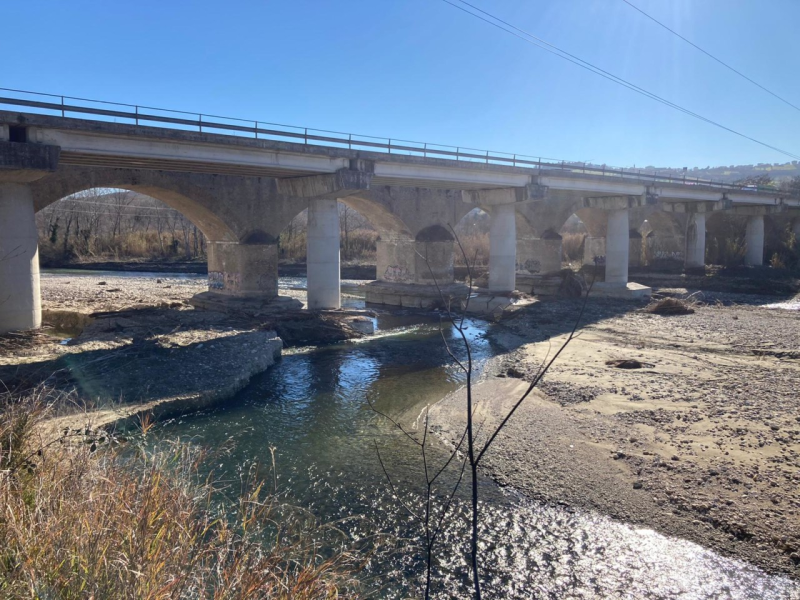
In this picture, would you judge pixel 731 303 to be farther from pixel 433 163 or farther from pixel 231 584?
pixel 231 584

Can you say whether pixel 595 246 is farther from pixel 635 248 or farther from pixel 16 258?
pixel 16 258

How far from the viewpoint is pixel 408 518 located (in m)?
7.70

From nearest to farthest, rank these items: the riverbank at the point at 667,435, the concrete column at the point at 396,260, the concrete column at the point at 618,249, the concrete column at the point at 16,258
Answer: the riverbank at the point at 667,435, the concrete column at the point at 16,258, the concrete column at the point at 396,260, the concrete column at the point at 618,249

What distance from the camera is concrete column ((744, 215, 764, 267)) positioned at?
144 ft

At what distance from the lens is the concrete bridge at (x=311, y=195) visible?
52.1 ft

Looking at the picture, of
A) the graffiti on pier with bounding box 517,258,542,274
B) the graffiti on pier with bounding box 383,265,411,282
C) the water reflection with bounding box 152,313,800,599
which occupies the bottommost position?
the water reflection with bounding box 152,313,800,599

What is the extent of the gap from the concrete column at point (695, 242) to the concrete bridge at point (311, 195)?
9 cm

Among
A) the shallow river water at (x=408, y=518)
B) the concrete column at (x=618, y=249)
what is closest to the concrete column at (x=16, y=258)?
the shallow river water at (x=408, y=518)

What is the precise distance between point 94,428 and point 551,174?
80.1 feet

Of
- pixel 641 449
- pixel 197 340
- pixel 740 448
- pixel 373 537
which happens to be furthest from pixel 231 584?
pixel 197 340

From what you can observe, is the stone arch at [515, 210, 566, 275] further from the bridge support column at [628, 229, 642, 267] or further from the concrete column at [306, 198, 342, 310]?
the concrete column at [306, 198, 342, 310]

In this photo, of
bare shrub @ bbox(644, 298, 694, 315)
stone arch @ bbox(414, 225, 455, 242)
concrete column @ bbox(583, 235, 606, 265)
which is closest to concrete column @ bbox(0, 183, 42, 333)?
stone arch @ bbox(414, 225, 455, 242)

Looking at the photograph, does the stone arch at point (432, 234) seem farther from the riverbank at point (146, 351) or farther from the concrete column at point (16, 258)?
the concrete column at point (16, 258)

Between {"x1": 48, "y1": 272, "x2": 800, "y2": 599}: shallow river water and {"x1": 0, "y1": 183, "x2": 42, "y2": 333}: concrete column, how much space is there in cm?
705
